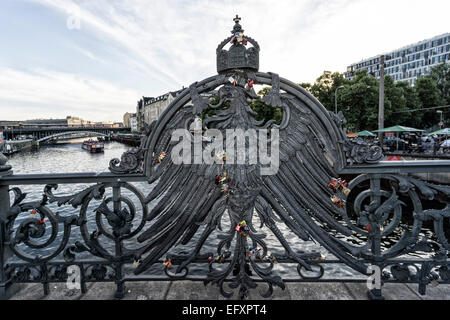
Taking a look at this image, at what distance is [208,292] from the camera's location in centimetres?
283

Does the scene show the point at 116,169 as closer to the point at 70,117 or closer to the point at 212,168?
the point at 212,168

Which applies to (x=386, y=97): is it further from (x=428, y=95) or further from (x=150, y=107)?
(x=150, y=107)

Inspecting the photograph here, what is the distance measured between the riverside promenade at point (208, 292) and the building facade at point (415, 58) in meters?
78.0

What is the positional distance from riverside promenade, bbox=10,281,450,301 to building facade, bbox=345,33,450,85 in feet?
256

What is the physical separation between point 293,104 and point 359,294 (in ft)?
7.01

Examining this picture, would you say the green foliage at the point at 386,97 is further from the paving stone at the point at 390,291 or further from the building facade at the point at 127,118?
the building facade at the point at 127,118

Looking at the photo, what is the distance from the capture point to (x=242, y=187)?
Answer: 2.84m

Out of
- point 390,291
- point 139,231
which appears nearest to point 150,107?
point 139,231

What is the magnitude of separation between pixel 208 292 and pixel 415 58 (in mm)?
102630

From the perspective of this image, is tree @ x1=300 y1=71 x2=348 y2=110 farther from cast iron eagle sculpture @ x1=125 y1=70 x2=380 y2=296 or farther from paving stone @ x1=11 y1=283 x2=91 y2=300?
paving stone @ x1=11 y1=283 x2=91 y2=300

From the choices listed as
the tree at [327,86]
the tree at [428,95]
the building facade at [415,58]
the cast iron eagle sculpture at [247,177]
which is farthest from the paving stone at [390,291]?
the building facade at [415,58]
